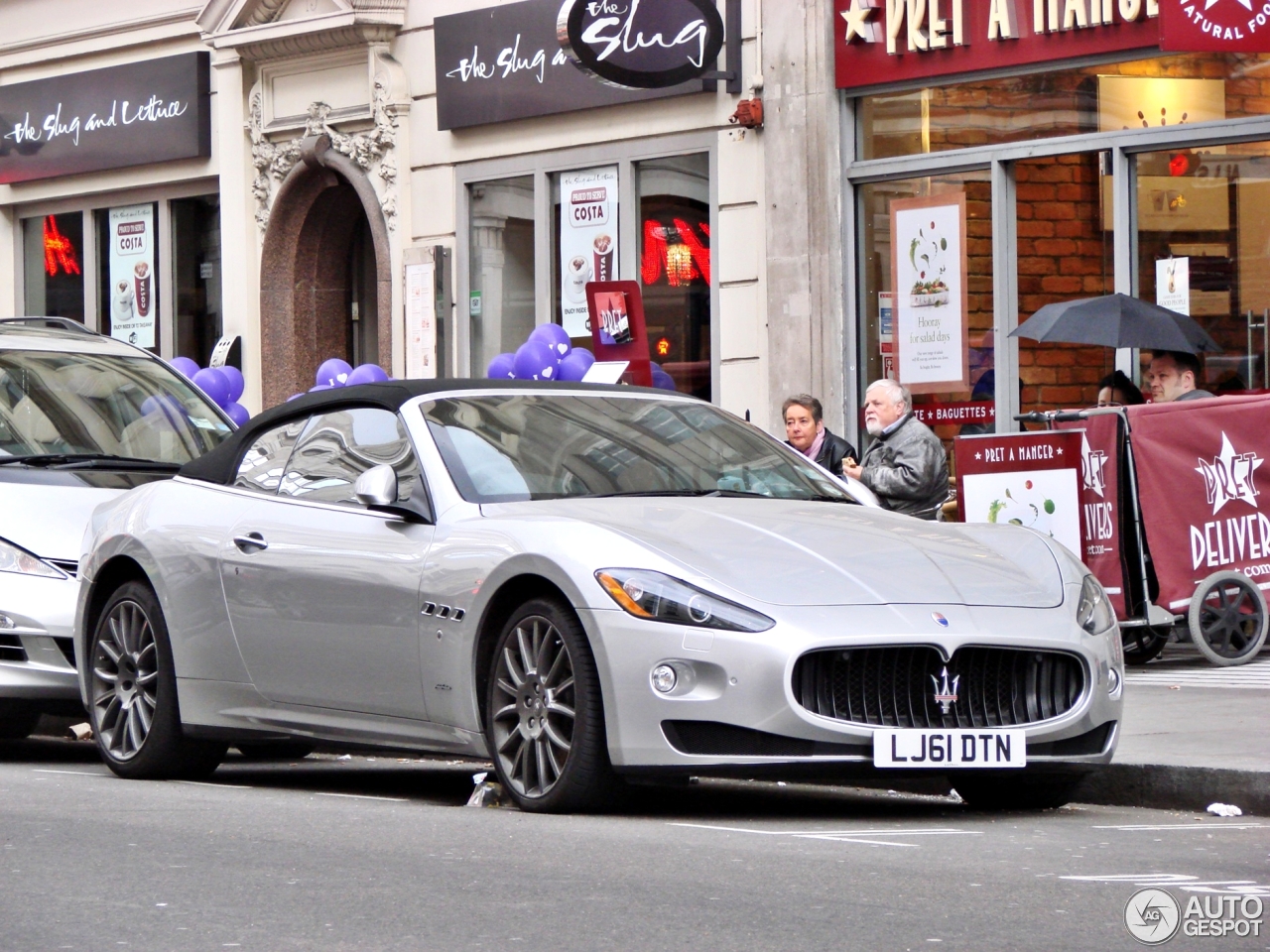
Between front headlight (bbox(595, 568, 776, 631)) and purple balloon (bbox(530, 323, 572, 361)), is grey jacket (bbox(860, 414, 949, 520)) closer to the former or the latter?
purple balloon (bbox(530, 323, 572, 361))

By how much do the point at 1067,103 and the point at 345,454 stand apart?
861 cm

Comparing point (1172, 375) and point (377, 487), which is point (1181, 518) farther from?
point (377, 487)

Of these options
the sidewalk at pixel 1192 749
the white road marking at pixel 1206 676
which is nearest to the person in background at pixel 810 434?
the white road marking at pixel 1206 676

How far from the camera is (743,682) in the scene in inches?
284

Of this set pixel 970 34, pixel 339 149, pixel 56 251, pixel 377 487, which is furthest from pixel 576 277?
pixel 377 487

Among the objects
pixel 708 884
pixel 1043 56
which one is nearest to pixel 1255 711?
pixel 708 884

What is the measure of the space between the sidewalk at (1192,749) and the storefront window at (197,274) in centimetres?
1312

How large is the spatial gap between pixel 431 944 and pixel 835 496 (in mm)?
3782

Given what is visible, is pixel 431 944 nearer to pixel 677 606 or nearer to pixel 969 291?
pixel 677 606

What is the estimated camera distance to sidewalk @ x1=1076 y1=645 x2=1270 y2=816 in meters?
8.25

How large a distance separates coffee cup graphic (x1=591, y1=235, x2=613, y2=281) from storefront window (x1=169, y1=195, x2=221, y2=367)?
5.00 m

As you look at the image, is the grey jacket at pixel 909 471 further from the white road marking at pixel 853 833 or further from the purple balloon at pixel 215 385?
the purple balloon at pixel 215 385

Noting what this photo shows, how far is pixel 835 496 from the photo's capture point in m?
8.69

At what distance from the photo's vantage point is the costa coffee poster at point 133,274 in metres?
23.6
